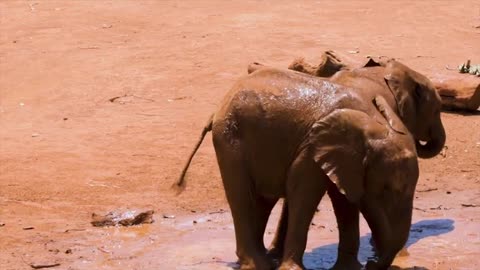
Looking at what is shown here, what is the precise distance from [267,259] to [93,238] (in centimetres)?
173

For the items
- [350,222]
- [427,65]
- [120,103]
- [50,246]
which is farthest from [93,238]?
[427,65]

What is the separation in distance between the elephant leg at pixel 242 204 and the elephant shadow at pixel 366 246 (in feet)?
1.70

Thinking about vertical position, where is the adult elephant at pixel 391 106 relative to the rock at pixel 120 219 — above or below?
above

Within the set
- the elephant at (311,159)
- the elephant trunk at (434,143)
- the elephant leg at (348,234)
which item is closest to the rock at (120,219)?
the elephant at (311,159)

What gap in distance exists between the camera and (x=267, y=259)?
757cm

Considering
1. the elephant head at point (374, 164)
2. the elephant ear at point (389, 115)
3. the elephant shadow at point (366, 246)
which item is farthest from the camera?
the elephant shadow at point (366, 246)

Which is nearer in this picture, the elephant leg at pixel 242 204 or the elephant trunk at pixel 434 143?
the elephant leg at pixel 242 204

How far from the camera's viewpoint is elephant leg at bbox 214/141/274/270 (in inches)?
287

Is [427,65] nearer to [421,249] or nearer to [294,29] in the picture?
[294,29]

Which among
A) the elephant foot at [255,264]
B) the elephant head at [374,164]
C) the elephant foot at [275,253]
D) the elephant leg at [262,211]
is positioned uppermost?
the elephant head at [374,164]

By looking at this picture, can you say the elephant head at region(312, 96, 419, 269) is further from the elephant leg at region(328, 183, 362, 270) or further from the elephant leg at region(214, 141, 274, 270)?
the elephant leg at region(214, 141, 274, 270)

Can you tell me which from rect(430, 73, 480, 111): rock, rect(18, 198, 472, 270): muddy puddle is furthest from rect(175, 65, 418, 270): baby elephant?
rect(430, 73, 480, 111): rock

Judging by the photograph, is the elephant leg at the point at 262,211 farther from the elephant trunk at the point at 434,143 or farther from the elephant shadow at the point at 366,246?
the elephant trunk at the point at 434,143

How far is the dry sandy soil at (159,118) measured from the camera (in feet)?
28.0
